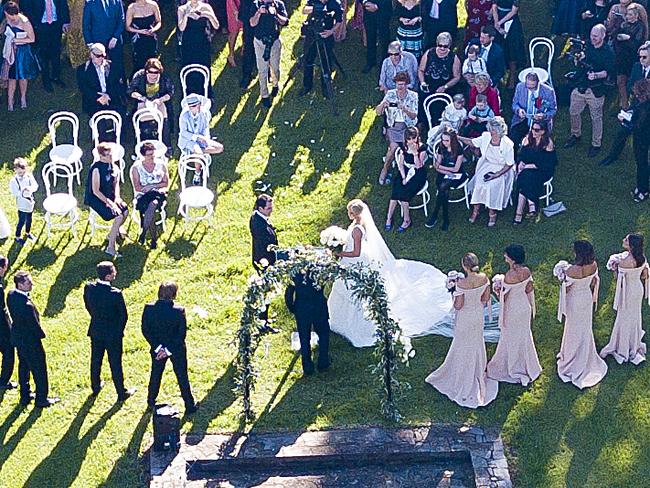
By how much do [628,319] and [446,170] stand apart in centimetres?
335

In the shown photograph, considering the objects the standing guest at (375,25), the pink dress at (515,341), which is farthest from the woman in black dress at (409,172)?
the standing guest at (375,25)

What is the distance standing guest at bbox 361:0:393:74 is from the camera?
18844 millimetres

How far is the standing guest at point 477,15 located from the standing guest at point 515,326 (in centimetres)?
584

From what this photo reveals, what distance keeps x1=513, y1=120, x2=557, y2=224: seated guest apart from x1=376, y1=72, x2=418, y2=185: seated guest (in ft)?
4.79

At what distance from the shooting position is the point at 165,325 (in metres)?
12.5

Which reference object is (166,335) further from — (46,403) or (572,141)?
(572,141)

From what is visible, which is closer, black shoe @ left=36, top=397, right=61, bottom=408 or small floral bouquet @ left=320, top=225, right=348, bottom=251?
black shoe @ left=36, top=397, right=61, bottom=408

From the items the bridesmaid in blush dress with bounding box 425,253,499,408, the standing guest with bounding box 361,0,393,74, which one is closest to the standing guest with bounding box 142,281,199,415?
the bridesmaid in blush dress with bounding box 425,253,499,408

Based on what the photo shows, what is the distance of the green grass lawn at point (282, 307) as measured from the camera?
501 inches

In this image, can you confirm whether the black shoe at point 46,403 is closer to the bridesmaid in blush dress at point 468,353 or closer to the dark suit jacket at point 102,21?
the bridesmaid in blush dress at point 468,353

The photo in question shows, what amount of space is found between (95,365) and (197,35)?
20.9 ft

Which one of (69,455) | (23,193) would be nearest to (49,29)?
(23,193)

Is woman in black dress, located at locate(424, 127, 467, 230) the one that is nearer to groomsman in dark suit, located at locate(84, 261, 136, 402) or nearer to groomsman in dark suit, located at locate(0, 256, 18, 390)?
groomsman in dark suit, located at locate(84, 261, 136, 402)

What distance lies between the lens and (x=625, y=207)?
1625 cm
